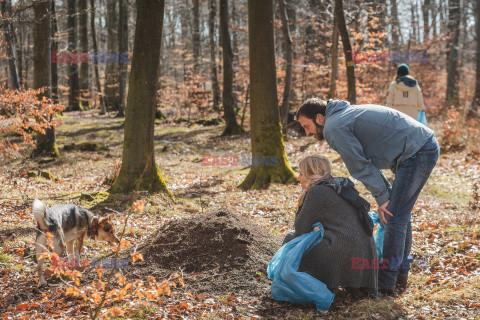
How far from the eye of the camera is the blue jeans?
377cm

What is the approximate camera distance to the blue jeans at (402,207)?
12.4 feet

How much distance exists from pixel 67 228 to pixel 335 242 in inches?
111

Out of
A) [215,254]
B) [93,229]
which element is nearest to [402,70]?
[215,254]

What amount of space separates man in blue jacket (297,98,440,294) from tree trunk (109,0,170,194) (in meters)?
4.17

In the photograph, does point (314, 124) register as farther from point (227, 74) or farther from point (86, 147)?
point (227, 74)

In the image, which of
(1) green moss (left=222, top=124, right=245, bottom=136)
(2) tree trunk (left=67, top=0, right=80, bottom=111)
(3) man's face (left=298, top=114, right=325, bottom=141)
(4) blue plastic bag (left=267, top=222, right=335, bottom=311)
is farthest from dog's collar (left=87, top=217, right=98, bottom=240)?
(2) tree trunk (left=67, top=0, right=80, bottom=111)

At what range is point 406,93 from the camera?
871 cm

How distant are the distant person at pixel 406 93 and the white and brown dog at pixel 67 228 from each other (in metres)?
6.67

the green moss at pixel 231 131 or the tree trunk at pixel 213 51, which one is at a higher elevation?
the tree trunk at pixel 213 51

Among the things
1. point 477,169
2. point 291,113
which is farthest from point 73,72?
point 477,169

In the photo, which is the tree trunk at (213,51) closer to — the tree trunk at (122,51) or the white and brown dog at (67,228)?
the tree trunk at (122,51)

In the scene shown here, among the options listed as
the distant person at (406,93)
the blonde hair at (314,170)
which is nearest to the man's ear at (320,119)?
the blonde hair at (314,170)

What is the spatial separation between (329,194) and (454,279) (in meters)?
1.91

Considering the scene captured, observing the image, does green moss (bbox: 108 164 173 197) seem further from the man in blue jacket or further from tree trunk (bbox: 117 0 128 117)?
tree trunk (bbox: 117 0 128 117)
